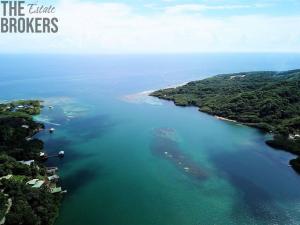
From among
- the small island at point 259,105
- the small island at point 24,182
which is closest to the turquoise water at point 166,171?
the small island at point 24,182

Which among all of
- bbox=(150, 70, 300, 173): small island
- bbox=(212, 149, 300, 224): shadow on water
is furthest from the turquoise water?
bbox=(150, 70, 300, 173): small island

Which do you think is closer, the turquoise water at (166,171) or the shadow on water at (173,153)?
the turquoise water at (166,171)

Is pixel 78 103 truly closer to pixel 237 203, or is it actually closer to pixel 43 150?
pixel 43 150

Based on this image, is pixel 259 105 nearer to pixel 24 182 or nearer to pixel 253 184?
pixel 253 184

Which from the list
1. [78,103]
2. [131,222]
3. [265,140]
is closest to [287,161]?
[265,140]

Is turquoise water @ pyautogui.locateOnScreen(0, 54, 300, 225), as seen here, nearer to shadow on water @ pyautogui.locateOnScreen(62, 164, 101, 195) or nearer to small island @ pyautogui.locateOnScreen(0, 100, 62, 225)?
shadow on water @ pyautogui.locateOnScreen(62, 164, 101, 195)

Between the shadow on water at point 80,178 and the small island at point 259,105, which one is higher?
the small island at point 259,105

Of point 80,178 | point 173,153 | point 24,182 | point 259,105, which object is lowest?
point 80,178

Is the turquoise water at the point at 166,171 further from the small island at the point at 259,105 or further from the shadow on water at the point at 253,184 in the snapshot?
the small island at the point at 259,105

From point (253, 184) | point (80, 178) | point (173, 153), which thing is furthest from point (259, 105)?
point (80, 178)
